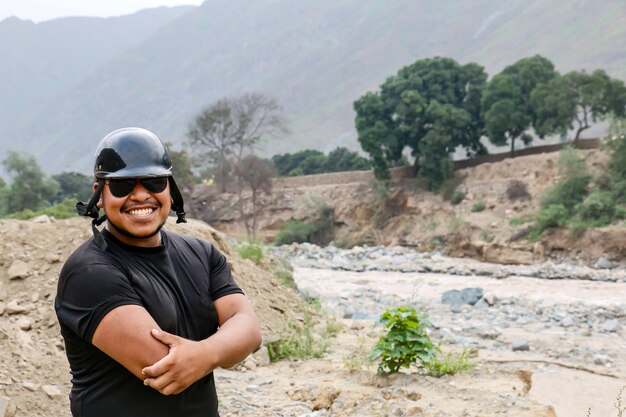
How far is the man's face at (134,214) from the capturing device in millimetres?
1932

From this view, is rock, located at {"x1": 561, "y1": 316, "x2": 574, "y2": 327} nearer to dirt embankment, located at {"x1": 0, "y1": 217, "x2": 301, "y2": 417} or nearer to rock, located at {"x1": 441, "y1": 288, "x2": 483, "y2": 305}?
rock, located at {"x1": 441, "y1": 288, "x2": 483, "y2": 305}

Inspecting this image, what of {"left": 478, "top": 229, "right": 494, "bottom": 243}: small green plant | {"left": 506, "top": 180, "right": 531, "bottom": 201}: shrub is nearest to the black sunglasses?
{"left": 478, "top": 229, "right": 494, "bottom": 243}: small green plant

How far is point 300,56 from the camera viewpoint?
134500 mm

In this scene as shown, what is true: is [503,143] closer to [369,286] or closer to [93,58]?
[369,286]

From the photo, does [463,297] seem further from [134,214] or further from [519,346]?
[134,214]

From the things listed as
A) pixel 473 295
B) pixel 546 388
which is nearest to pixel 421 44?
pixel 473 295

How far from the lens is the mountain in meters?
96.1

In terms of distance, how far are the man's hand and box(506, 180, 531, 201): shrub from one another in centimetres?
2787

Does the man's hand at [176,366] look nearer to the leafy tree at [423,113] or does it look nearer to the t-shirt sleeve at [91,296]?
the t-shirt sleeve at [91,296]

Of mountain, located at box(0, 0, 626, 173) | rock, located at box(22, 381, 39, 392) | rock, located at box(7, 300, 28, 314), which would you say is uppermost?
mountain, located at box(0, 0, 626, 173)

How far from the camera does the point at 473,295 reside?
14477mm

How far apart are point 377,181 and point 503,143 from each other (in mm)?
6146

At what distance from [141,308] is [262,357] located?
194 inches

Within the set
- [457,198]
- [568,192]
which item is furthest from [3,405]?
[457,198]
